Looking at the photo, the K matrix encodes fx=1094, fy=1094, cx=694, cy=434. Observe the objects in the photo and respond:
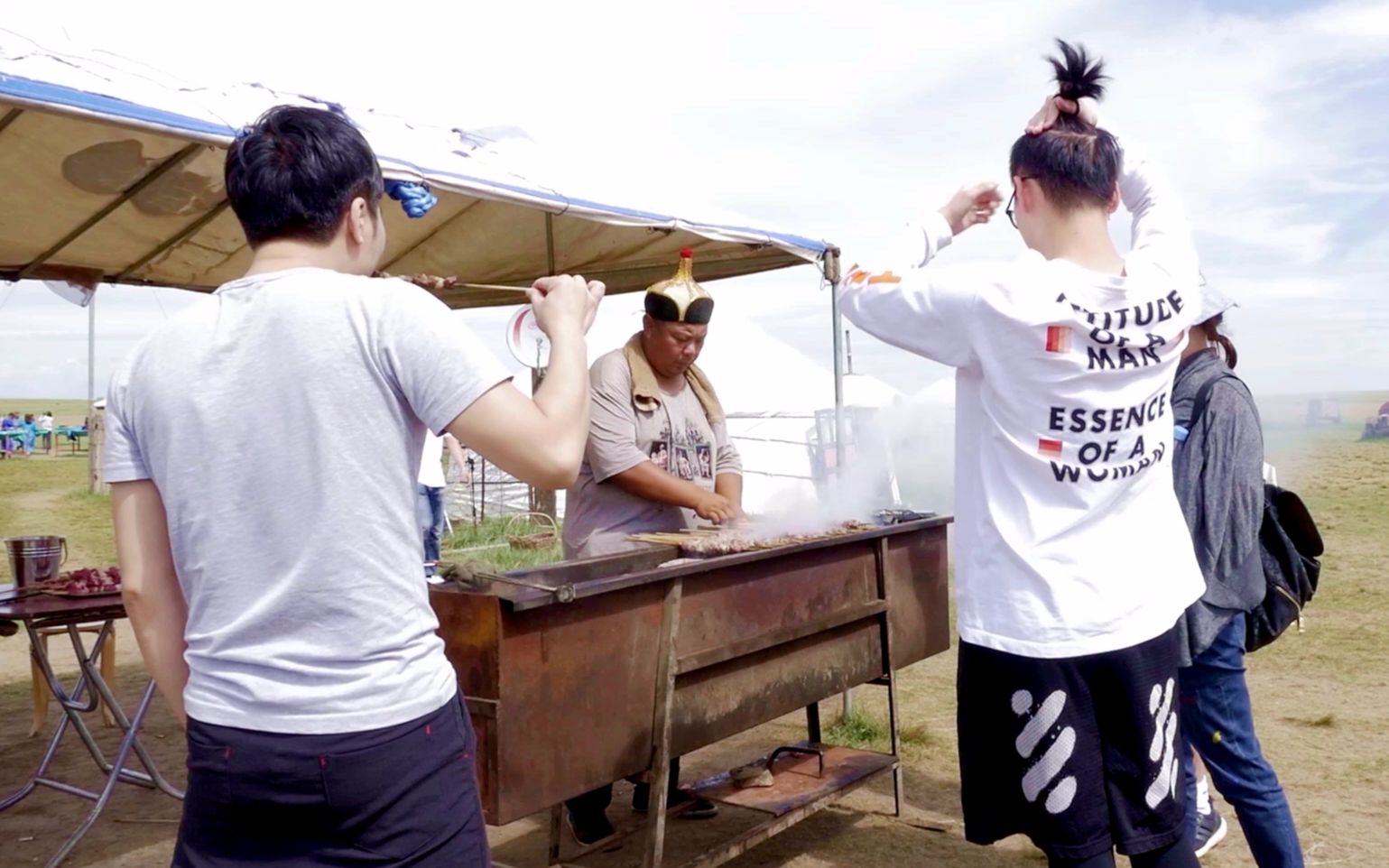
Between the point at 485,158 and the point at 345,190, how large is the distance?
11.1 ft

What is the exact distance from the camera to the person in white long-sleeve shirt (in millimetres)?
2135

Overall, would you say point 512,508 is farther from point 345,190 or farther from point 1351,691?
point 345,190

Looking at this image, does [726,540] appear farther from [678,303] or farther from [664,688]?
[678,303]

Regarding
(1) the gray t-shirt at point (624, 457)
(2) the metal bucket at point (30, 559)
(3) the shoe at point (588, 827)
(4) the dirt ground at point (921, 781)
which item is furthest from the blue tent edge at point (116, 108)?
(4) the dirt ground at point (921, 781)

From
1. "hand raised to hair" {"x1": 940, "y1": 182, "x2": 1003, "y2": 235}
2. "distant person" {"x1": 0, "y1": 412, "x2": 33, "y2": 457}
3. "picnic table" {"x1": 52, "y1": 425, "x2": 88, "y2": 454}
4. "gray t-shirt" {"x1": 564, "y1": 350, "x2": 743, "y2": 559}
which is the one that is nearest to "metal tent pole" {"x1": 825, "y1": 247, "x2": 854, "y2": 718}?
"gray t-shirt" {"x1": 564, "y1": 350, "x2": 743, "y2": 559}

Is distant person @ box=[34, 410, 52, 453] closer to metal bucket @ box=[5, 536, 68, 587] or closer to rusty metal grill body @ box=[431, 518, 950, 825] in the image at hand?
metal bucket @ box=[5, 536, 68, 587]

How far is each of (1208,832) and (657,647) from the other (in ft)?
8.21

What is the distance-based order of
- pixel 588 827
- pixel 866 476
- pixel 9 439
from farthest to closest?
pixel 9 439
pixel 866 476
pixel 588 827

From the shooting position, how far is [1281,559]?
11.0 ft

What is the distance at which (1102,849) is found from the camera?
223 centimetres

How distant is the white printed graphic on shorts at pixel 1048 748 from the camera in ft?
7.19

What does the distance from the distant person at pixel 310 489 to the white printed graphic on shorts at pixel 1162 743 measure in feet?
4.61

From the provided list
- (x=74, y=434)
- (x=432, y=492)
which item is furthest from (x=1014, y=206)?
(x=74, y=434)

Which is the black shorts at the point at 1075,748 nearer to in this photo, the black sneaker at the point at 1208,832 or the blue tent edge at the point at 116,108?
the black sneaker at the point at 1208,832
